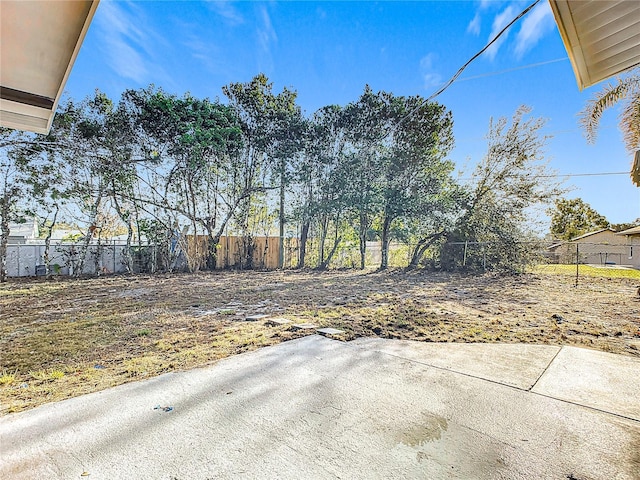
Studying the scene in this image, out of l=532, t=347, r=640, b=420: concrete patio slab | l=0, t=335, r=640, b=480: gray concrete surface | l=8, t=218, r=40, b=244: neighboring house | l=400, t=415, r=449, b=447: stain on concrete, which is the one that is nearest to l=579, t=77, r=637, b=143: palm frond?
l=532, t=347, r=640, b=420: concrete patio slab

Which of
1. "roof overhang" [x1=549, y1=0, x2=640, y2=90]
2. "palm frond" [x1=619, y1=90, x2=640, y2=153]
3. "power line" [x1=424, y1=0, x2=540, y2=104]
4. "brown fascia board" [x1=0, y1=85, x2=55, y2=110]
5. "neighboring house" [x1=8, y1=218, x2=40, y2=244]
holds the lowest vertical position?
"neighboring house" [x1=8, y1=218, x2=40, y2=244]

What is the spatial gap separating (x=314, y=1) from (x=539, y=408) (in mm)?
4973

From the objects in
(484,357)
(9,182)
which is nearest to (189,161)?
(9,182)

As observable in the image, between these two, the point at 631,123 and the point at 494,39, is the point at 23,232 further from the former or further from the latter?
the point at 631,123

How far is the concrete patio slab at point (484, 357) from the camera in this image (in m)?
2.33

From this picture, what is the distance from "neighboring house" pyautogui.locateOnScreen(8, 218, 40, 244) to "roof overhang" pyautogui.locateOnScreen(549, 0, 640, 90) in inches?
427

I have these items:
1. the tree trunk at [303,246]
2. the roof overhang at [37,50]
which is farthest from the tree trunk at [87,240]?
the roof overhang at [37,50]

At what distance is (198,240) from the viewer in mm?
10836

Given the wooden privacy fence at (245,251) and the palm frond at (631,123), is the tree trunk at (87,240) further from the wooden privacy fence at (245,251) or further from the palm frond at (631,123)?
the palm frond at (631,123)

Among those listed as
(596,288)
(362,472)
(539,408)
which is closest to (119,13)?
(362,472)

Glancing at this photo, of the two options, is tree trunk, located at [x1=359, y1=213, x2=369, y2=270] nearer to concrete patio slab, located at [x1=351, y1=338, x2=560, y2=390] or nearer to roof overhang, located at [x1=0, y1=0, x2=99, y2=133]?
concrete patio slab, located at [x1=351, y1=338, x2=560, y2=390]

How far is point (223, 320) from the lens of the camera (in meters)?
4.16

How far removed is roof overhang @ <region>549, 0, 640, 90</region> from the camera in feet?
4.11

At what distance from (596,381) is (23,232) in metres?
13.5
